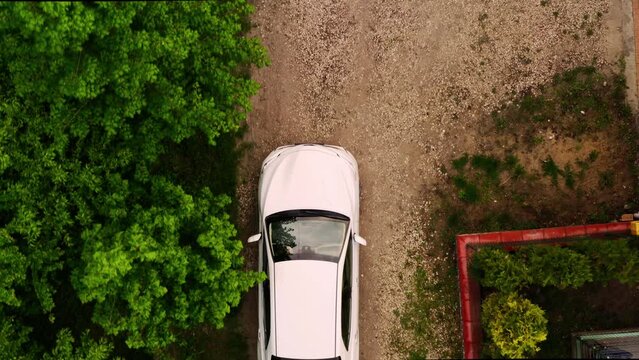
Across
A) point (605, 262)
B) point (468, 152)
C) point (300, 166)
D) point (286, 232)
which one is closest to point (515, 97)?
point (468, 152)

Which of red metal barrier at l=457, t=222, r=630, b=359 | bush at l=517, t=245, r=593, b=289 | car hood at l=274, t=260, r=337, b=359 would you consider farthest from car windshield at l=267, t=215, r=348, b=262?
bush at l=517, t=245, r=593, b=289

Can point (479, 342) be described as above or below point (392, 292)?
below

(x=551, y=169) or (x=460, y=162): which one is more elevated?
(x=460, y=162)

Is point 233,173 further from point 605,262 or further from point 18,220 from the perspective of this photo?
point 605,262

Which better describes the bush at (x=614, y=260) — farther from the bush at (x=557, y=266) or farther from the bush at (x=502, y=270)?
the bush at (x=502, y=270)

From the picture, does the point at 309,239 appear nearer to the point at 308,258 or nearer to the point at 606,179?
the point at 308,258

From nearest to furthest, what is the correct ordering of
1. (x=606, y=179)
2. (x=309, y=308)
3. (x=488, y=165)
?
(x=309, y=308), (x=606, y=179), (x=488, y=165)

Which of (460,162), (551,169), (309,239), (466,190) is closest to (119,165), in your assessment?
(309,239)

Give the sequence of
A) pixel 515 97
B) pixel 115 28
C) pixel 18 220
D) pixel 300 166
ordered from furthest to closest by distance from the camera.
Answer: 1. pixel 515 97
2. pixel 300 166
3. pixel 18 220
4. pixel 115 28
